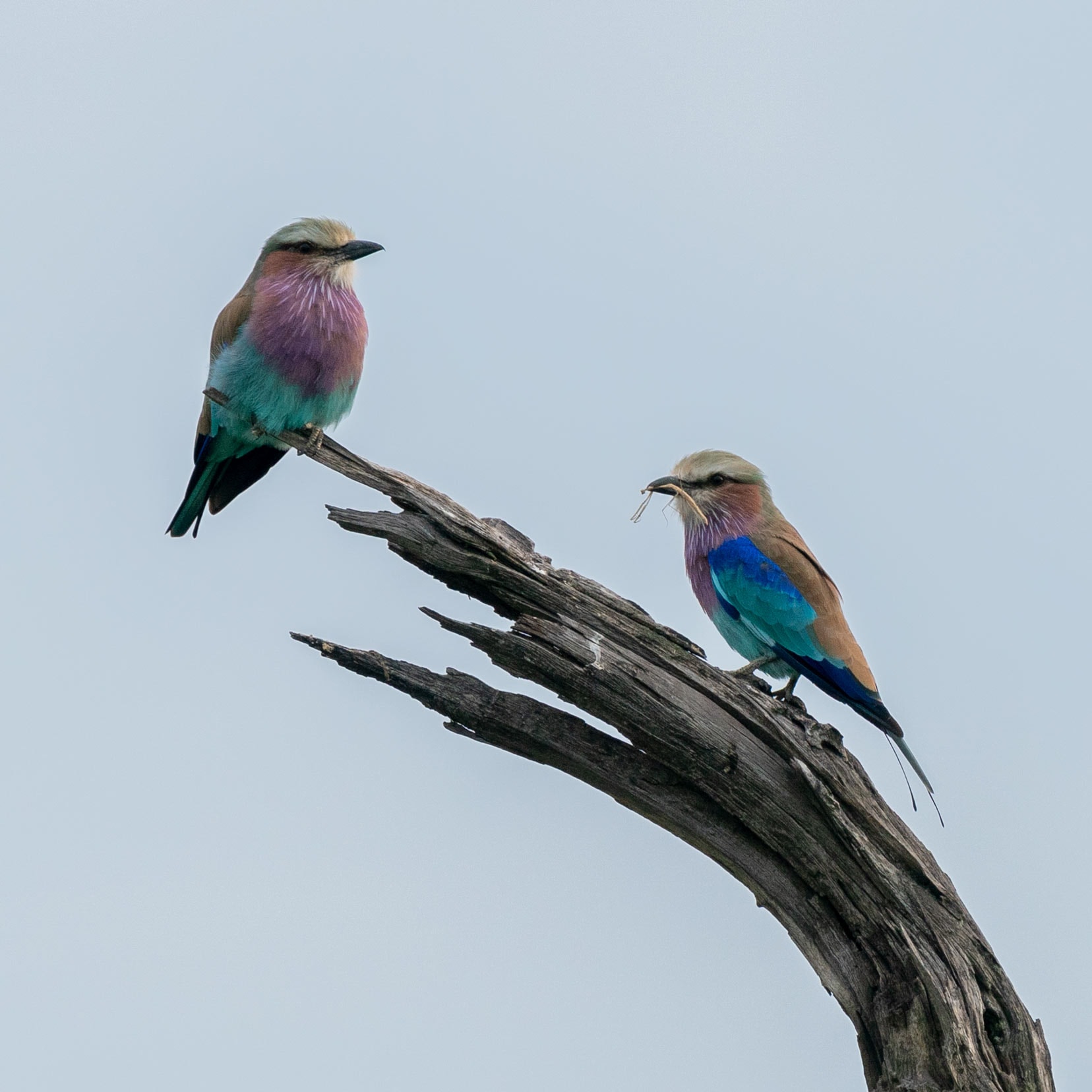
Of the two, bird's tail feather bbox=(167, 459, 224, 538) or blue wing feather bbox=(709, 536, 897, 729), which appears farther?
bird's tail feather bbox=(167, 459, 224, 538)

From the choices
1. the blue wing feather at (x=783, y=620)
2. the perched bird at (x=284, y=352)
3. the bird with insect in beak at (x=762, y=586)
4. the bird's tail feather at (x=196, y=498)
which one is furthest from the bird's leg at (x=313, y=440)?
the blue wing feather at (x=783, y=620)

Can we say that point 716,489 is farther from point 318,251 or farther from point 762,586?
point 318,251

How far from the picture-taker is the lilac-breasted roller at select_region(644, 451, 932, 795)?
17.3ft

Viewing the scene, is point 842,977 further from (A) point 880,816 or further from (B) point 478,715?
(B) point 478,715

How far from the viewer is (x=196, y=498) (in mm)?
6098

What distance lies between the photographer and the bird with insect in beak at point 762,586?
5285 mm

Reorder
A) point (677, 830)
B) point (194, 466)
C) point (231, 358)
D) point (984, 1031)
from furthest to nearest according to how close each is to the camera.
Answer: point (194, 466), point (231, 358), point (677, 830), point (984, 1031)

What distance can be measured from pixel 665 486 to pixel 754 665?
85cm

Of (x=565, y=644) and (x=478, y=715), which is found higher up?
(x=565, y=644)

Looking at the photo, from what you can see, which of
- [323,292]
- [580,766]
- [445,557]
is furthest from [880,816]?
[323,292]

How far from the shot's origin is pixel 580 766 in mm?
4426

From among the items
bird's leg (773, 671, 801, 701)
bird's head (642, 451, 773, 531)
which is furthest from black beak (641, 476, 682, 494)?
bird's leg (773, 671, 801, 701)

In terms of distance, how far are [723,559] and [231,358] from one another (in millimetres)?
2205

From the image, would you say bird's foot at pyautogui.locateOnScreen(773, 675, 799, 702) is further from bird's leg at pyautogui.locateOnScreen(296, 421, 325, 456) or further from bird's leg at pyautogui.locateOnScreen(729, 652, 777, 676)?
bird's leg at pyautogui.locateOnScreen(296, 421, 325, 456)
